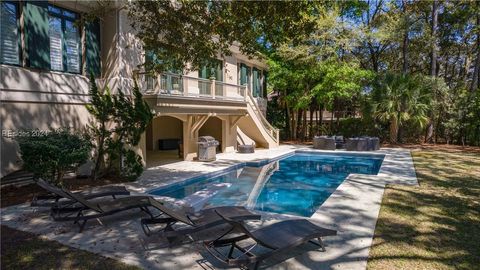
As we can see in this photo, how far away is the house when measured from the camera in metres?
9.12

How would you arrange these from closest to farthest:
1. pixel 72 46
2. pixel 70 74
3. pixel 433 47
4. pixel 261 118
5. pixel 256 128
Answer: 1. pixel 70 74
2. pixel 72 46
3. pixel 256 128
4. pixel 261 118
5. pixel 433 47

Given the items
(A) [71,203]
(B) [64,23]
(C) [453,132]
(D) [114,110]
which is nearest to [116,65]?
(B) [64,23]

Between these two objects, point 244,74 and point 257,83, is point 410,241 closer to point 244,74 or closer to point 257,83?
point 244,74

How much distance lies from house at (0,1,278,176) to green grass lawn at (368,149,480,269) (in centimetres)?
733

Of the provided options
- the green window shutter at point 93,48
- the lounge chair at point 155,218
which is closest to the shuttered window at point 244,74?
the green window shutter at point 93,48

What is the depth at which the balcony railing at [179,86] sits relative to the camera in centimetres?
1236

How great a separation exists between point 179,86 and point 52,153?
6.46 meters

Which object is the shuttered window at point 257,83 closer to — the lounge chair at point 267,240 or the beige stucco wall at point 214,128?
the beige stucco wall at point 214,128

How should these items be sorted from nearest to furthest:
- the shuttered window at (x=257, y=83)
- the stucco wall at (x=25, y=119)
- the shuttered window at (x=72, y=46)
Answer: the stucco wall at (x=25, y=119), the shuttered window at (x=72, y=46), the shuttered window at (x=257, y=83)

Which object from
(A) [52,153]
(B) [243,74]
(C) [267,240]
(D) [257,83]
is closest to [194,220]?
(C) [267,240]

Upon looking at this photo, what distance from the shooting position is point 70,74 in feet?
35.4

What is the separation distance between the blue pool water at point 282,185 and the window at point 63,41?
5.66 metres

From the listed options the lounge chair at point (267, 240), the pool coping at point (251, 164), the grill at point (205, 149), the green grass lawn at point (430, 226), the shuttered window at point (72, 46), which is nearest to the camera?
the lounge chair at point (267, 240)

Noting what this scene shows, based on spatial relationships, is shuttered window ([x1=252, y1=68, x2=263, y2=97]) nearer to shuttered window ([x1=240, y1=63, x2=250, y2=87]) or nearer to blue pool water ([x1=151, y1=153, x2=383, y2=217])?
shuttered window ([x1=240, y1=63, x2=250, y2=87])
